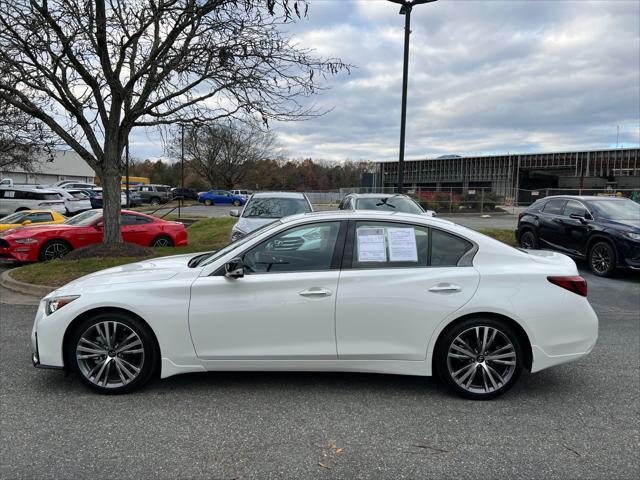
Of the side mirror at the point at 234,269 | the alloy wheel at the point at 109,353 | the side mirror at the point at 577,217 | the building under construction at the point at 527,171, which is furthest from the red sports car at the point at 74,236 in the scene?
the building under construction at the point at 527,171

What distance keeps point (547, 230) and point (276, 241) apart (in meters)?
9.13

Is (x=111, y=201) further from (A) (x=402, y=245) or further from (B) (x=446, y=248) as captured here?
(B) (x=446, y=248)

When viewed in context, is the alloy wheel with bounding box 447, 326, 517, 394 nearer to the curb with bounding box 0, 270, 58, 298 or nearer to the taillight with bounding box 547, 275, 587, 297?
the taillight with bounding box 547, 275, 587, 297

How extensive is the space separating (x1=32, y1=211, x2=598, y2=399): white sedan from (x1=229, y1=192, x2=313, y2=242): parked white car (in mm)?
6029

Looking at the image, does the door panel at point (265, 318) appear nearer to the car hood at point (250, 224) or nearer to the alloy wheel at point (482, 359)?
the alloy wheel at point (482, 359)

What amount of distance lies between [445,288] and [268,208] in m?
7.29

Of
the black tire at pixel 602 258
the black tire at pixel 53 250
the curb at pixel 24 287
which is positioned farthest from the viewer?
the black tire at pixel 53 250

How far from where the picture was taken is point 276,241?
13.2 ft

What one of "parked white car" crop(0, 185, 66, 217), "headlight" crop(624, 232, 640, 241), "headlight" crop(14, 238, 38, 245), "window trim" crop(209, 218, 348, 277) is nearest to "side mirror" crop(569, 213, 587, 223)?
"headlight" crop(624, 232, 640, 241)

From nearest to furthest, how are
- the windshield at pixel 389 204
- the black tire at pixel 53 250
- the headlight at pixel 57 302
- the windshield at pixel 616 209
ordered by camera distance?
the headlight at pixel 57 302, the windshield at pixel 616 209, the black tire at pixel 53 250, the windshield at pixel 389 204

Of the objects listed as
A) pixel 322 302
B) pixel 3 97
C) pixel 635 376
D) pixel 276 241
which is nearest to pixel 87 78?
pixel 3 97

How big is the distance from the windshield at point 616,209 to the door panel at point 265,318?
8.33 metres

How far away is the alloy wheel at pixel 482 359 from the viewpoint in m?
3.87

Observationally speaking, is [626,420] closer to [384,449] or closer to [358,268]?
[384,449]
